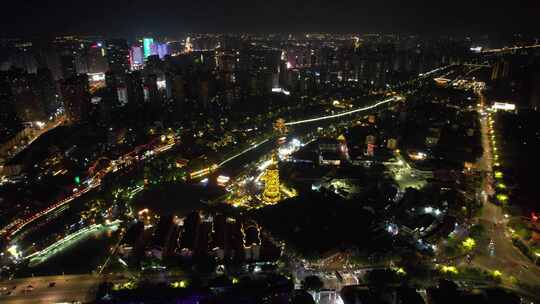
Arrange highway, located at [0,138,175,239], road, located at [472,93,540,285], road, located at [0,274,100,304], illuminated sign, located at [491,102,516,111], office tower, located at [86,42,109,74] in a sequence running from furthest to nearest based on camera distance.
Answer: office tower, located at [86,42,109,74]
illuminated sign, located at [491,102,516,111]
highway, located at [0,138,175,239]
road, located at [472,93,540,285]
road, located at [0,274,100,304]

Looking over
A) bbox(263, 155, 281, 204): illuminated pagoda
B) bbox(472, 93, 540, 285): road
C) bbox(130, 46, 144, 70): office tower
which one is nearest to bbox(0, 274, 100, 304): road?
bbox(263, 155, 281, 204): illuminated pagoda

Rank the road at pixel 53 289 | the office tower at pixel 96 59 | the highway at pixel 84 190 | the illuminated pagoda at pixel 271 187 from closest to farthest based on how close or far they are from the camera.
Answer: the road at pixel 53 289, the highway at pixel 84 190, the illuminated pagoda at pixel 271 187, the office tower at pixel 96 59

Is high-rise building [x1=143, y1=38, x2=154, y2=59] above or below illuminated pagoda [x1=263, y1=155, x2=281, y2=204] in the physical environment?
above

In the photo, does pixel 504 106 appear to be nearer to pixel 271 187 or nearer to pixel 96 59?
pixel 271 187

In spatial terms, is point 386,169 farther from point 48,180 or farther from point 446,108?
point 48,180

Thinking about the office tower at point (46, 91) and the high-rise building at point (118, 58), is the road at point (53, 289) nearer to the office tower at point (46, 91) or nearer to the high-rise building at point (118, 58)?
the office tower at point (46, 91)

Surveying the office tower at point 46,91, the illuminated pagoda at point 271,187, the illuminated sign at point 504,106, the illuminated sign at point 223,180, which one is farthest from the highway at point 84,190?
the illuminated sign at point 504,106

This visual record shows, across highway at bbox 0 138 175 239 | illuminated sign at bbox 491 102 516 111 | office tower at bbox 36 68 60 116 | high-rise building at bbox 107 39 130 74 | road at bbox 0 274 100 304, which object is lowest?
road at bbox 0 274 100 304

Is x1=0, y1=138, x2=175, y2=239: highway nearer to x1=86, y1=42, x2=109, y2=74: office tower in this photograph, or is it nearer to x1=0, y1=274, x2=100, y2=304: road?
x1=0, y1=274, x2=100, y2=304: road

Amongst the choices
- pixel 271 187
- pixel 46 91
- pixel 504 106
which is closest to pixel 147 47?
pixel 46 91

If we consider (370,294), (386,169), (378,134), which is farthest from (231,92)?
(370,294)
